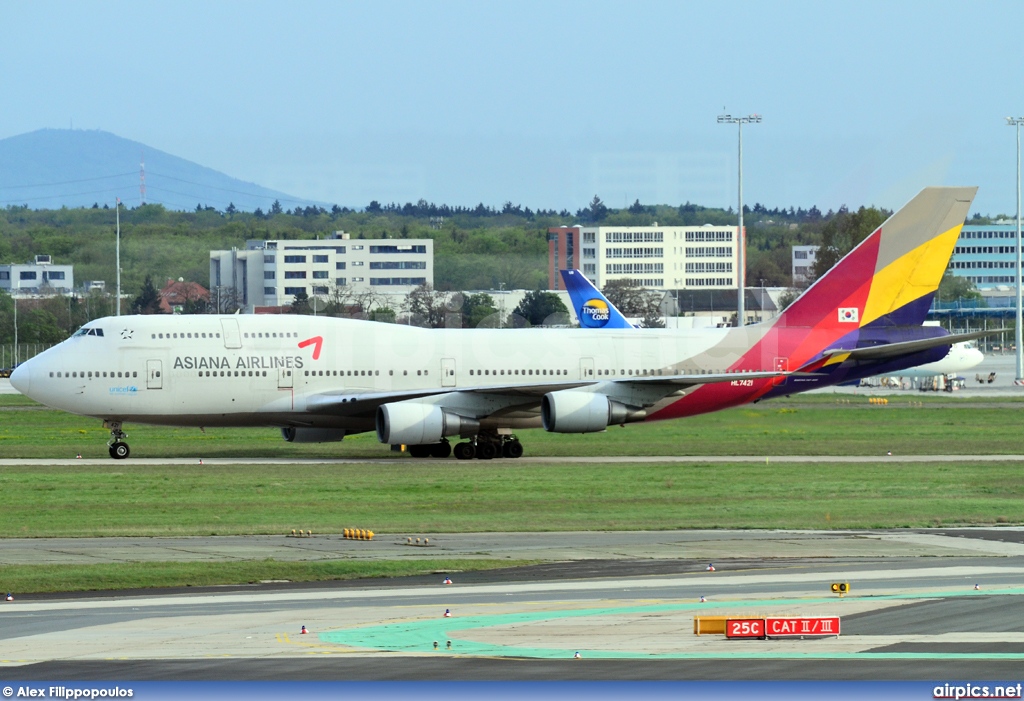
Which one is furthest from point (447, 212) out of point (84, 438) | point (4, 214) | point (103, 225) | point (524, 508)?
point (524, 508)

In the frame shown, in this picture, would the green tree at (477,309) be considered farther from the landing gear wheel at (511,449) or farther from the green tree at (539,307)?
the landing gear wheel at (511,449)

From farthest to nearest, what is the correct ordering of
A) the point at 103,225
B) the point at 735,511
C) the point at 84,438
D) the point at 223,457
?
1. the point at 103,225
2. the point at 84,438
3. the point at 223,457
4. the point at 735,511

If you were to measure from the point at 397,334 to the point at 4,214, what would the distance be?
11380cm

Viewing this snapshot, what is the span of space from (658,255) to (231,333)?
330 feet

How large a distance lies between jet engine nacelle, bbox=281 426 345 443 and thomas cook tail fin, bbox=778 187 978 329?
57.6 ft

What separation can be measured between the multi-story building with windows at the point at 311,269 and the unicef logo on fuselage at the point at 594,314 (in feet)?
166

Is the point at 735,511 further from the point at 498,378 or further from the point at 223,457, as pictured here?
the point at 223,457

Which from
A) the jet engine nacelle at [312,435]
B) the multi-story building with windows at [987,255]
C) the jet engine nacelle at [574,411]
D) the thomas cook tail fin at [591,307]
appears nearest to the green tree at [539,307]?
the thomas cook tail fin at [591,307]

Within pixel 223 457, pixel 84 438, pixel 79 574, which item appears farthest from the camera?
pixel 84 438

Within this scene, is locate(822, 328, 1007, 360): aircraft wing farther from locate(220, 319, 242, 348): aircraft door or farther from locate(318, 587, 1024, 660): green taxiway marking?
locate(318, 587, 1024, 660): green taxiway marking

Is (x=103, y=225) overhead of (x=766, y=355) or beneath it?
overhead

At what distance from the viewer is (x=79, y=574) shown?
979 inches

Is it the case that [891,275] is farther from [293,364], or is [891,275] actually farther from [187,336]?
[187,336]

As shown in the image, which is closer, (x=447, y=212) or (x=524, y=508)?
(x=524, y=508)
